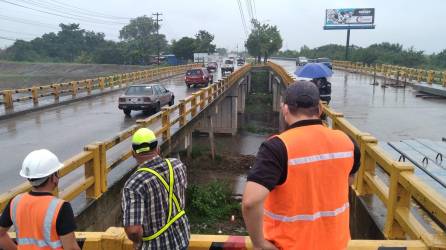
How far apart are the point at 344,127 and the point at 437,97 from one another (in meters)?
19.0

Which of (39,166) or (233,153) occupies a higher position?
(39,166)

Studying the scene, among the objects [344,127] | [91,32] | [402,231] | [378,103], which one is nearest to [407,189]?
[402,231]

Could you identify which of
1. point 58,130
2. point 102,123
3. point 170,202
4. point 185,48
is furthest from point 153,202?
point 185,48

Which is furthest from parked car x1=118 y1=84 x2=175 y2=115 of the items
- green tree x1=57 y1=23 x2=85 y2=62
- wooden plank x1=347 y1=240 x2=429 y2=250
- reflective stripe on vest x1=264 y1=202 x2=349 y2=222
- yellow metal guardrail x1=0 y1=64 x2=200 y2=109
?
green tree x1=57 y1=23 x2=85 y2=62

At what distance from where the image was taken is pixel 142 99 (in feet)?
62.7

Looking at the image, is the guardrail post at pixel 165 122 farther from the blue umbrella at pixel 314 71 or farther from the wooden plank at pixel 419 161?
the wooden plank at pixel 419 161

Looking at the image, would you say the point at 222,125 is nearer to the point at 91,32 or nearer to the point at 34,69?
the point at 34,69

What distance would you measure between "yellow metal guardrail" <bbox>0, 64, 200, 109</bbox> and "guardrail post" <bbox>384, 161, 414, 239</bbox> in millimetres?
19715

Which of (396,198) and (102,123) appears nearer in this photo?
(396,198)

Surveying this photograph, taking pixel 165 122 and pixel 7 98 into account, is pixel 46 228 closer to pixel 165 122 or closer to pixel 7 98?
pixel 165 122

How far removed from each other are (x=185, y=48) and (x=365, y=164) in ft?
270

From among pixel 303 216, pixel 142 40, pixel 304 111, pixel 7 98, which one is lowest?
pixel 7 98

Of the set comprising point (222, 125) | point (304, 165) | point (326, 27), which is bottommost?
point (222, 125)

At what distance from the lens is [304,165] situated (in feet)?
8.02
